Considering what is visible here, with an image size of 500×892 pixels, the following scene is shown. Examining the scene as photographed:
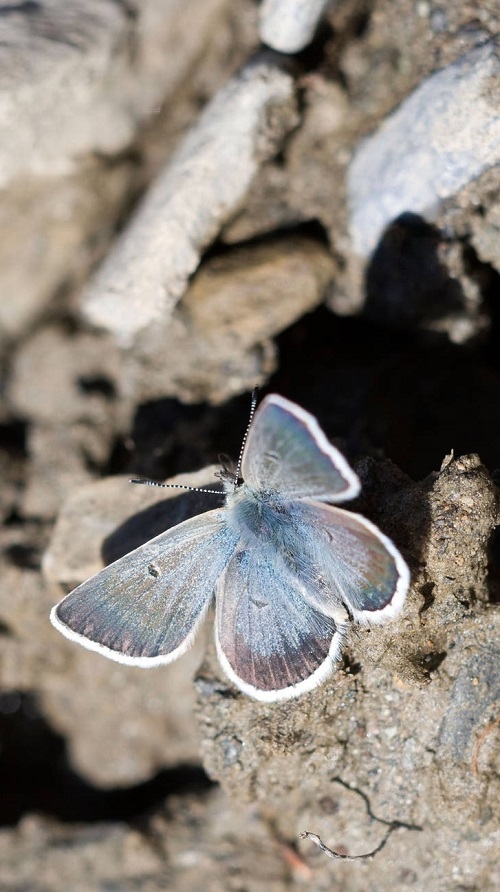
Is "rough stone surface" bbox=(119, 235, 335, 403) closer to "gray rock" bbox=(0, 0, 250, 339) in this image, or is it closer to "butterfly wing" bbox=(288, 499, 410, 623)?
"gray rock" bbox=(0, 0, 250, 339)

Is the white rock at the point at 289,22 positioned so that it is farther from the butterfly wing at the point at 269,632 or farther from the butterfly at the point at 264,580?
the butterfly wing at the point at 269,632

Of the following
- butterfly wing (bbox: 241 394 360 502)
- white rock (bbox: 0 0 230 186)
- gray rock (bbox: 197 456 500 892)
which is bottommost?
gray rock (bbox: 197 456 500 892)

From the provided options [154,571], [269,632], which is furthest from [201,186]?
[269,632]

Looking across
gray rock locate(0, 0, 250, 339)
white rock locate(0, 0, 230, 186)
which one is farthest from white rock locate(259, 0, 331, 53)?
white rock locate(0, 0, 230, 186)

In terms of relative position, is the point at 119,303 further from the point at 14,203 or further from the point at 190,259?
the point at 14,203

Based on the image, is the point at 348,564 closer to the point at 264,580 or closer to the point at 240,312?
the point at 264,580

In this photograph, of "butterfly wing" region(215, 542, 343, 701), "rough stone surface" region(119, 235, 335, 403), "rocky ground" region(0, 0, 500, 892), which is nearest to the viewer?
"butterfly wing" region(215, 542, 343, 701)

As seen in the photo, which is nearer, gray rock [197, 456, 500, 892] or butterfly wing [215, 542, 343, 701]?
butterfly wing [215, 542, 343, 701]
